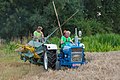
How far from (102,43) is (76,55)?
30.2 feet

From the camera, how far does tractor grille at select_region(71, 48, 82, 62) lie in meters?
9.80

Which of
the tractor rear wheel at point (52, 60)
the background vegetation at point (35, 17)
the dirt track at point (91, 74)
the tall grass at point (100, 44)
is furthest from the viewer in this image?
the background vegetation at point (35, 17)

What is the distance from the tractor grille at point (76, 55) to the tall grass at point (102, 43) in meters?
6.98

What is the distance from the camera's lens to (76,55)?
984cm

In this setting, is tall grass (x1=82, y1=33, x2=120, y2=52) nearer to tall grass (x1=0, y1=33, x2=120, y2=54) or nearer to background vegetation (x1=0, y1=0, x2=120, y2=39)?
tall grass (x1=0, y1=33, x2=120, y2=54)

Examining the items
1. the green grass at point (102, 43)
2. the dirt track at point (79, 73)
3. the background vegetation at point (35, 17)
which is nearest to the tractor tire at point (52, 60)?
the dirt track at point (79, 73)

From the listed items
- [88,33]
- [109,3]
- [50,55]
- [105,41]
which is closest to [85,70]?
[50,55]

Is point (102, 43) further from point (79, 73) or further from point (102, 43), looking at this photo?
point (79, 73)

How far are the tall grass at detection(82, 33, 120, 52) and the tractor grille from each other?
22.9 ft

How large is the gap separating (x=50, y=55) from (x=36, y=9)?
18427 mm

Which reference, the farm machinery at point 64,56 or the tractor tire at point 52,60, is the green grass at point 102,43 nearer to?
the farm machinery at point 64,56

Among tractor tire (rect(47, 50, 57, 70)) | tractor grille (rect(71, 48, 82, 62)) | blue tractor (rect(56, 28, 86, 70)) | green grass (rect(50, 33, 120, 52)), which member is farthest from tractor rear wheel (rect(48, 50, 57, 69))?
green grass (rect(50, 33, 120, 52))

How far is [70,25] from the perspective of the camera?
93.8 ft

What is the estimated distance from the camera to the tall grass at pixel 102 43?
55.8 ft
